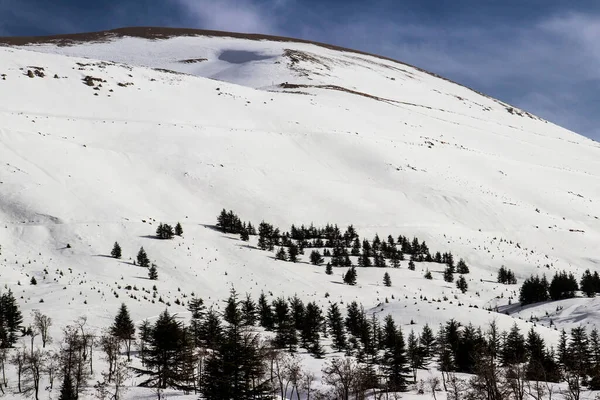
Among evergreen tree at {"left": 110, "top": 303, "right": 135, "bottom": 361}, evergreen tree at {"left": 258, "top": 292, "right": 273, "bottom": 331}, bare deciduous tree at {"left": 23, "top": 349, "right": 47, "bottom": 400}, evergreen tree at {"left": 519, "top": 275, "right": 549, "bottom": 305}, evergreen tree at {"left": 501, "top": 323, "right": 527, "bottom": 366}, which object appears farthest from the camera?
evergreen tree at {"left": 519, "top": 275, "right": 549, "bottom": 305}

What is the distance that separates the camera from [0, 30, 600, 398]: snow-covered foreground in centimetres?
4169

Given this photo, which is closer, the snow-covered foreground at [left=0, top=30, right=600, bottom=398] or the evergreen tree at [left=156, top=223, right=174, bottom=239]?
the snow-covered foreground at [left=0, top=30, right=600, bottom=398]

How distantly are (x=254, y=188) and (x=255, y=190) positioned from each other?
0.62 meters

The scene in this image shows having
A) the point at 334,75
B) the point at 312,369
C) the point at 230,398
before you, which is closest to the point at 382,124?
the point at 334,75

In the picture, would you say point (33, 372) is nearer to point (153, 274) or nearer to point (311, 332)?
point (153, 274)

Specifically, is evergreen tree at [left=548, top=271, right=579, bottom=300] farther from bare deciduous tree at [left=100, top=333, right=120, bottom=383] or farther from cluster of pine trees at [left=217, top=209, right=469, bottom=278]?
bare deciduous tree at [left=100, top=333, right=120, bottom=383]

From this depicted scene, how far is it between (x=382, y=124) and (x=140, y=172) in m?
62.4

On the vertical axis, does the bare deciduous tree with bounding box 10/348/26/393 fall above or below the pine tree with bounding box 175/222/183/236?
below

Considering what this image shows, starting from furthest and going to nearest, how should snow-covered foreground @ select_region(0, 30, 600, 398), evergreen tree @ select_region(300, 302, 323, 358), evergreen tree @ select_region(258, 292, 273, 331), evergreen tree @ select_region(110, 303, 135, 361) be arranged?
snow-covered foreground @ select_region(0, 30, 600, 398)
evergreen tree @ select_region(258, 292, 273, 331)
evergreen tree @ select_region(300, 302, 323, 358)
evergreen tree @ select_region(110, 303, 135, 361)

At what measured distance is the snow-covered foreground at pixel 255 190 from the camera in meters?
41.7

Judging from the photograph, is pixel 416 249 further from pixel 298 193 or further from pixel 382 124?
pixel 382 124

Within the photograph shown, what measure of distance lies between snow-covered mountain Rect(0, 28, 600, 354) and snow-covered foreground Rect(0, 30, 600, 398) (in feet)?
0.94

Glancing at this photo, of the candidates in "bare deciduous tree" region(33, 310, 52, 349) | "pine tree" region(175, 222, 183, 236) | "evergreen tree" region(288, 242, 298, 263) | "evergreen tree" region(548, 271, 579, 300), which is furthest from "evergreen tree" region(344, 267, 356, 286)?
"bare deciduous tree" region(33, 310, 52, 349)

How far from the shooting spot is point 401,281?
49.9 m
